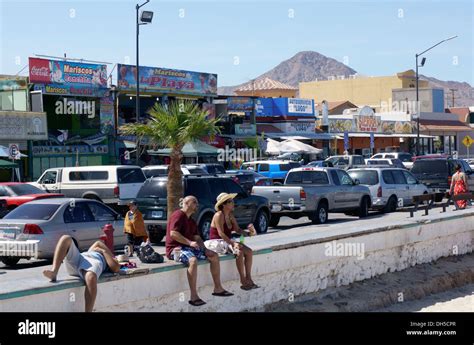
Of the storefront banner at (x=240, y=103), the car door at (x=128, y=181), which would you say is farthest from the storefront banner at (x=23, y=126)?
the storefront banner at (x=240, y=103)

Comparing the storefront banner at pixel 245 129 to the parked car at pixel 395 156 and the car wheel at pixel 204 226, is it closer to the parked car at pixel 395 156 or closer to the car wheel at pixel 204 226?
the parked car at pixel 395 156

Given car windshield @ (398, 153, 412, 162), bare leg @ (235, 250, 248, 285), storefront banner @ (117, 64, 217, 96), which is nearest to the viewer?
bare leg @ (235, 250, 248, 285)

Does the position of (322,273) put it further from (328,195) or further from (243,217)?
(328,195)

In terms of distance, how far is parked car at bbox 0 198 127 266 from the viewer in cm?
1641

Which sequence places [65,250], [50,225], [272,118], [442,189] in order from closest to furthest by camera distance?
[65,250]
[50,225]
[442,189]
[272,118]

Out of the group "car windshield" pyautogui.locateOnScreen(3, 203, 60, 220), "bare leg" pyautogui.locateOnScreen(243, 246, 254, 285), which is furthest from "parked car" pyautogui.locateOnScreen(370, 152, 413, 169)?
"bare leg" pyautogui.locateOnScreen(243, 246, 254, 285)

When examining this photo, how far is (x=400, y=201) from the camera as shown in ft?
94.8

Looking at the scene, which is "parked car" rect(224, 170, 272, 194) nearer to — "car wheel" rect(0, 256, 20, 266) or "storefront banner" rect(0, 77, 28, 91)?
"storefront banner" rect(0, 77, 28, 91)

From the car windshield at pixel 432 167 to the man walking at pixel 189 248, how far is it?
75.0 ft

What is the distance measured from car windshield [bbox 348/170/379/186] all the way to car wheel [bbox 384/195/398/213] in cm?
82

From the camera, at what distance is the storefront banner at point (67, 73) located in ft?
139

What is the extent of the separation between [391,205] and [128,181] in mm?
9161
